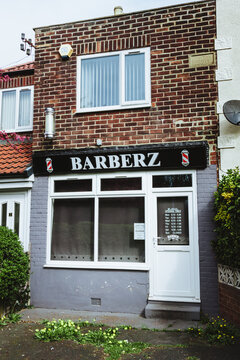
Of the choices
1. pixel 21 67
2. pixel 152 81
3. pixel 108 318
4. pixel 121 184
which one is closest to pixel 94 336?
pixel 108 318

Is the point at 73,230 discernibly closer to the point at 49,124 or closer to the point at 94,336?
the point at 49,124

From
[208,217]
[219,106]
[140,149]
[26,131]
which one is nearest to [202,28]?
[219,106]

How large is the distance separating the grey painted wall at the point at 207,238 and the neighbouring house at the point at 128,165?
19 millimetres

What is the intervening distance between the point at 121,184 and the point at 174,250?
1751 mm

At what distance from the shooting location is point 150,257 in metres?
7.29

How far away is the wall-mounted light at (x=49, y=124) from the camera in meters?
7.91

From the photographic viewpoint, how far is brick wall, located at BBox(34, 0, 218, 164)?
742 centimetres

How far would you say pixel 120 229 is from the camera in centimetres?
764

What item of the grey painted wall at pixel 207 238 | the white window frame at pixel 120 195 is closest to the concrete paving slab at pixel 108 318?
the grey painted wall at pixel 207 238

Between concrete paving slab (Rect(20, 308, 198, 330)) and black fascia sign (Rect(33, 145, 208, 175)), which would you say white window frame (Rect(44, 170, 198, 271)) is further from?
concrete paving slab (Rect(20, 308, 198, 330))

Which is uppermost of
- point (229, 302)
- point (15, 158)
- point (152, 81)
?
point (152, 81)

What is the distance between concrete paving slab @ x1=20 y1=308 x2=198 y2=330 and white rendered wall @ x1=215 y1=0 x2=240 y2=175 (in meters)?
3.05

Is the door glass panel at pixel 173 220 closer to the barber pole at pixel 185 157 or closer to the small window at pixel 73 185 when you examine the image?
the barber pole at pixel 185 157

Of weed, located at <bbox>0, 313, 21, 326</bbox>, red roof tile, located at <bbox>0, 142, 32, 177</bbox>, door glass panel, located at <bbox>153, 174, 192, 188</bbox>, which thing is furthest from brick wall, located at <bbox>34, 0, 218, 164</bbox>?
weed, located at <bbox>0, 313, 21, 326</bbox>
